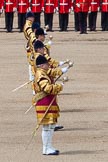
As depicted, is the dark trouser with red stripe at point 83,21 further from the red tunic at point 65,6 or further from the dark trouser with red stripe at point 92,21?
the dark trouser with red stripe at point 92,21

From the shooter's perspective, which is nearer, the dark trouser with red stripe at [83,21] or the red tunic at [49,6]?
the dark trouser with red stripe at [83,21]

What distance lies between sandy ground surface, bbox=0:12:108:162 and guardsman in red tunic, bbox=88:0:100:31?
4434 millimetres

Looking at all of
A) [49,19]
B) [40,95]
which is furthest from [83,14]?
[40,95]

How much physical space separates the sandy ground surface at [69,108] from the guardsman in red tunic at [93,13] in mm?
4434

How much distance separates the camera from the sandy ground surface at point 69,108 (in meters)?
14.4

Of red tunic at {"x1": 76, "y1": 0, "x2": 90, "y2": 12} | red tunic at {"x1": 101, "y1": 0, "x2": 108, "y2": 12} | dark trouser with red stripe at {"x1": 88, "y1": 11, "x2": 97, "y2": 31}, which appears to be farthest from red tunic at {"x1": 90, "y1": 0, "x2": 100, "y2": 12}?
red tunic at {"x1": 76, "y1": 0, "x2": 90, "y2": 12}

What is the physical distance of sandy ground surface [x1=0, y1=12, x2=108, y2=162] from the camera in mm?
14359

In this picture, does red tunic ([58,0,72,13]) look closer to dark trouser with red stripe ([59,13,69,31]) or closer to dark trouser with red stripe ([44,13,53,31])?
dark trouser with red stripe ([59,13,69,31])

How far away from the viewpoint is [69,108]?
18344mm

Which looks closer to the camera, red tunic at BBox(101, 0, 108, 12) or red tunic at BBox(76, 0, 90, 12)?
red tunic at BBox(76, 0, 90, 12)

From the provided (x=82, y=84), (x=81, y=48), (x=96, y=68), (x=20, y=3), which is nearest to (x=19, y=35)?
(x=20, y=3)

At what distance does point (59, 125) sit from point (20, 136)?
1139 millimetres

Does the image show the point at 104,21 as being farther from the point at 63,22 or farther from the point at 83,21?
the point at 83,21

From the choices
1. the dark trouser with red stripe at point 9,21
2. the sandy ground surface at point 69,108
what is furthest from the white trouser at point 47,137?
the dark trouser with red stripe at point 9,21
